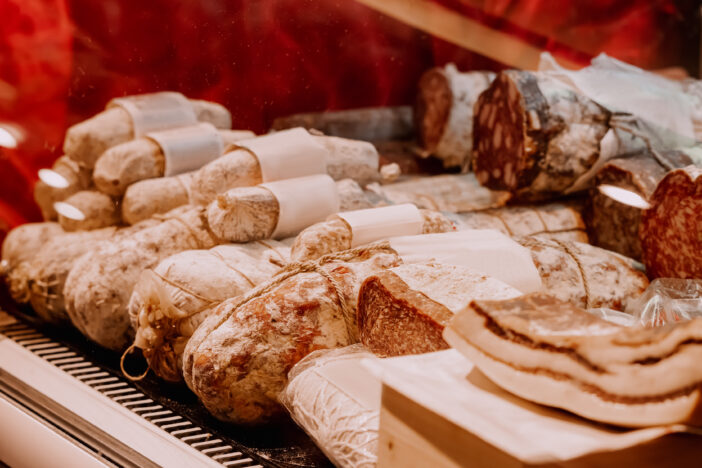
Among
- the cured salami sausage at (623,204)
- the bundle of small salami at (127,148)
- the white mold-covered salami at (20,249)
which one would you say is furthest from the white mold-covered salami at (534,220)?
the white mold-covered salami at (20,249)

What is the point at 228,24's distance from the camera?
3143mm

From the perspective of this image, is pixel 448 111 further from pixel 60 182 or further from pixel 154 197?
pixel 60 182

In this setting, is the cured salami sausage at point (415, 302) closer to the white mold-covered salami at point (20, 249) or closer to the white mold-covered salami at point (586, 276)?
the white mold-covered salami at point (586, 276)

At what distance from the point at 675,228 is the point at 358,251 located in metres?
1.15

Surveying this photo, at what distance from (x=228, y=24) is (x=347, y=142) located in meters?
0.68

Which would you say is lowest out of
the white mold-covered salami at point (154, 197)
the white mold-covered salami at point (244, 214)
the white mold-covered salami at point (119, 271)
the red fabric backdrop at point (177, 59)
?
the white mold-covered salami at point (119, 271)

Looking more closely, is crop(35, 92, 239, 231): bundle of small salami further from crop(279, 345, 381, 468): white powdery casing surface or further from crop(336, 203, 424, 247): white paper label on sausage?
crop(279, 345, 381, 468): white powdery casing surface

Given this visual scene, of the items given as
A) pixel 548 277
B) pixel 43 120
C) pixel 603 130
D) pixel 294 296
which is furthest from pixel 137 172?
pixel 603 130

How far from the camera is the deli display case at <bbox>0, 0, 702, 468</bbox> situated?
4.65 feet

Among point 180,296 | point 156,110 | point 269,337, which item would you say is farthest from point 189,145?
point 269,337

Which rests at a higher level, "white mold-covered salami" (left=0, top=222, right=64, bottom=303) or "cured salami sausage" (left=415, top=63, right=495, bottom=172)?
"cured salami sausage" (left=415, top=63, right=495, bottom=172)

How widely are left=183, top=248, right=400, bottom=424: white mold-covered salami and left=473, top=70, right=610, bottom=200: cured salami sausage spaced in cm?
Answer: 129

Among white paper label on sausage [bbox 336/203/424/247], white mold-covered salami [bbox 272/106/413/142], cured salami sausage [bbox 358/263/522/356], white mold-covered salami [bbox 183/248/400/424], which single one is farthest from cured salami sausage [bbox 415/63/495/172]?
cured salami sausage [bbox 358/263/522/356]

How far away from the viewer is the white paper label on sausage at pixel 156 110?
3.45 meters
